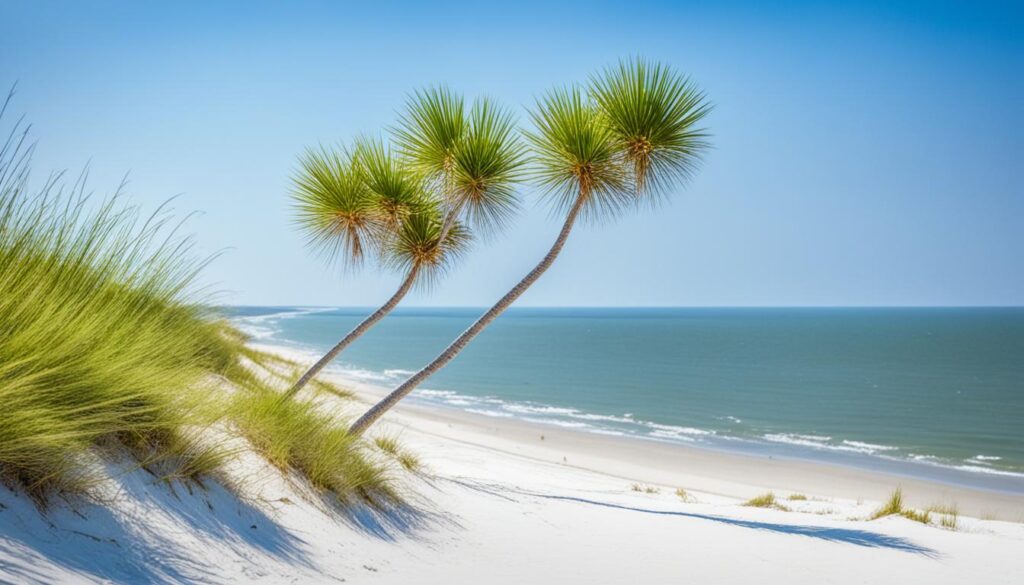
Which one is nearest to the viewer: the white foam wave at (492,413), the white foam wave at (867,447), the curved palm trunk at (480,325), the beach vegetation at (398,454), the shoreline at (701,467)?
the beach vegetation at (398,454)

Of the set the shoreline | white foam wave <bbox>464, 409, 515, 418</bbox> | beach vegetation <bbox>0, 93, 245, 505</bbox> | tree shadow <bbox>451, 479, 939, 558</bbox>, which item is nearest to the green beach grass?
beach vegetation <bbox>0, 93, 245, 505</bbox>

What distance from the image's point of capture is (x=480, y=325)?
8195mm

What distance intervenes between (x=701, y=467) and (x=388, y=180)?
1234 cm

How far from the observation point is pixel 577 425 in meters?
23.9

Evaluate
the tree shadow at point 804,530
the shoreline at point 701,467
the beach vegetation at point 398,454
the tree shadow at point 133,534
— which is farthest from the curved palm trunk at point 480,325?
the shoreline at point 701,467

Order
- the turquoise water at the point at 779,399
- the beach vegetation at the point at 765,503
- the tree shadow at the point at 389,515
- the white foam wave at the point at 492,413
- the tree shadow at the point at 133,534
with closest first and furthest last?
the tree shadow at the point at 133,534 → the tree shadow at the point at 389,515 → the beach vegetation at the point at 765,503 → the turquoise water at the point at 779,399 → the white foam wave at the point at 492,413

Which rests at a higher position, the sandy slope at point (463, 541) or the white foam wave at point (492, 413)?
the sandy slope at point (463, 541)

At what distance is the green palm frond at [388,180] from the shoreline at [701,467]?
225 inches

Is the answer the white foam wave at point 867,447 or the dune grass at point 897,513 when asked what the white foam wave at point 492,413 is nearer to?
the white foam wave at point 867,447

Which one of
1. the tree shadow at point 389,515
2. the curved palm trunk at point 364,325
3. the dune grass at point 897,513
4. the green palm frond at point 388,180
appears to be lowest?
the tree shadow at point 389,515

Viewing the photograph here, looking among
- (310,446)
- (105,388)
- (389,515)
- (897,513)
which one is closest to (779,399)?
(897,513)

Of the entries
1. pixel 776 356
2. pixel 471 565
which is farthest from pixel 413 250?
pixel 776 356

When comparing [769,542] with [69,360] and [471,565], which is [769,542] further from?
[69,360]

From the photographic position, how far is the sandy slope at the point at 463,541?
9.18ft
